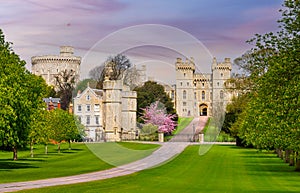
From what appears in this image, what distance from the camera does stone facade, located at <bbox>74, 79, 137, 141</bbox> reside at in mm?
75188

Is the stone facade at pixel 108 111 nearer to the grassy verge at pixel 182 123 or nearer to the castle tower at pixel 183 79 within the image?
the castle tower at pixel 183 79

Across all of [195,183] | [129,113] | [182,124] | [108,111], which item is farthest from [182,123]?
[195,183]

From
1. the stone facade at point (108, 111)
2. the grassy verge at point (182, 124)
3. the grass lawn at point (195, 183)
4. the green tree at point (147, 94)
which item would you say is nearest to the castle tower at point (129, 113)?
the stone facade at point (108, 111)

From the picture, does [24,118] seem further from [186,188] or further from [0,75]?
[186,188]

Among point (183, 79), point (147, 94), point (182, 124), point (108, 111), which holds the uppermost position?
point (183, 79)

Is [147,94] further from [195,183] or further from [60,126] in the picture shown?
[195,183]

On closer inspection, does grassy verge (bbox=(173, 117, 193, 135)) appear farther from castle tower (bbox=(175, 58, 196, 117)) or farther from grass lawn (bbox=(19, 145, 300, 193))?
grass lawn (bbox=(19, 145, 300, 193))

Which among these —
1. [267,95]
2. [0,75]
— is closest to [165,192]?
[267,95]

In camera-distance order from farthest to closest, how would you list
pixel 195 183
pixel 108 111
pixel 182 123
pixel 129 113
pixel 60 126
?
pixel 182 123, pixel 108 111, pixel 60 126, pixel 129 113, pixel 195 183

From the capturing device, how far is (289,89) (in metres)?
32.4

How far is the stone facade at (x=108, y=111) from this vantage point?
247ft

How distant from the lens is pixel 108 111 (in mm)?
107375

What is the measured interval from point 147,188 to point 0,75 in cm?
1723

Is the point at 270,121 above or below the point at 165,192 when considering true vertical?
above
